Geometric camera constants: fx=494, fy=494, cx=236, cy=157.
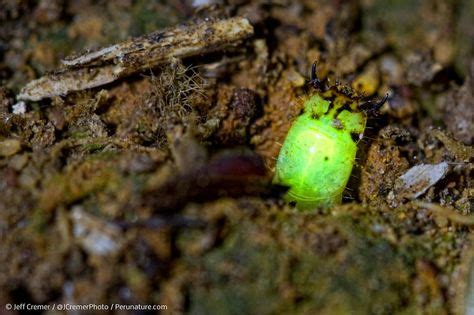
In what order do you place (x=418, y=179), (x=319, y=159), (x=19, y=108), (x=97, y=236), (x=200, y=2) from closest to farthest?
(x=97, y=236), (x=319, y=159), (x=418, y=179), (x=19, y=108), (x=200, y=2)

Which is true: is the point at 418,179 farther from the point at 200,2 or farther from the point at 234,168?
the point at 200,2

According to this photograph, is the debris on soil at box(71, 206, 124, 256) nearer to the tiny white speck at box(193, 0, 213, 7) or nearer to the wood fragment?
the wood fragment

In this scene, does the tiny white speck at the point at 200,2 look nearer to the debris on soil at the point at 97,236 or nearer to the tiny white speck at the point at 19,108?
the tiny white speck at the point at 19,108

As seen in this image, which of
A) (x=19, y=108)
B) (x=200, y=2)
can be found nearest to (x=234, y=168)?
(x=19, y=108)

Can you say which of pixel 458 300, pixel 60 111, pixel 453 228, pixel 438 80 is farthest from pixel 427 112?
pixel 60 111

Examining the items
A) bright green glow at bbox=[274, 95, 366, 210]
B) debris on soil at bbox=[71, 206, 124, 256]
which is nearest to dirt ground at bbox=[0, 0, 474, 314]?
debris on soil at bbox=[71, 206, 124, 256]

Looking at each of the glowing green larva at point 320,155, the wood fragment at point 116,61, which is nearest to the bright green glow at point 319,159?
the glowing green larva at point 320,155

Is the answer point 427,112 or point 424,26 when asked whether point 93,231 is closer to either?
point 427,112
